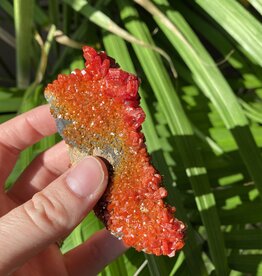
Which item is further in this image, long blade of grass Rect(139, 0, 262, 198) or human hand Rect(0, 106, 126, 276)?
long blade of grass Rect(139, 0, 262, 198)

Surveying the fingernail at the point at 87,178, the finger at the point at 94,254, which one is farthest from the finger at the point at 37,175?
the fingernail at the point at 87,178

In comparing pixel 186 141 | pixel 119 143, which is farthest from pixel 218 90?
pixel 119 143

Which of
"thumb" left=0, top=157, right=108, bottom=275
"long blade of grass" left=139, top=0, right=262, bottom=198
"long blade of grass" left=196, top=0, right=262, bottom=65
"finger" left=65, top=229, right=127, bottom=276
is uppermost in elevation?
"long blade of grass" left=196, top=0, right=262, bottom=65

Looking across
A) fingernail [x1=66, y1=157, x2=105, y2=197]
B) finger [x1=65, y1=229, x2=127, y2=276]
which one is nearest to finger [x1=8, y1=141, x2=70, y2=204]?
finger [x1=65, y1=229, x2=127, y2=276]

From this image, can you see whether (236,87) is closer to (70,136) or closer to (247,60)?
(247,60)

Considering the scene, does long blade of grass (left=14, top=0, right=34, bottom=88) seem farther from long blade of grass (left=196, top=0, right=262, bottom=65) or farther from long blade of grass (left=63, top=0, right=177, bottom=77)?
long blade of grass (left=196, top=0, right=262, bottom=65)

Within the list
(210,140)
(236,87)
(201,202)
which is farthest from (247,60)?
(201,202)
